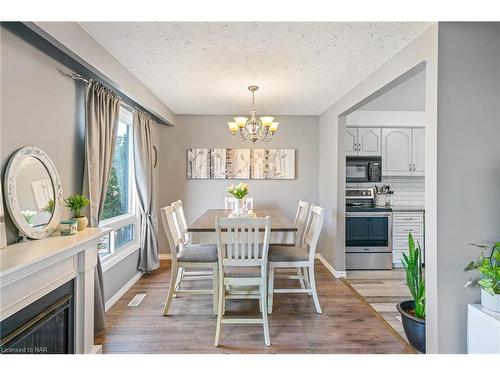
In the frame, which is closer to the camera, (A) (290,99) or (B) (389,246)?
(A) (290,99)

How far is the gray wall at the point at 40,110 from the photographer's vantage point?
5.25 feet

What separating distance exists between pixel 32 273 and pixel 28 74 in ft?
3.95

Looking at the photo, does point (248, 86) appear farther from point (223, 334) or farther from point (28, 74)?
point (223, 334)

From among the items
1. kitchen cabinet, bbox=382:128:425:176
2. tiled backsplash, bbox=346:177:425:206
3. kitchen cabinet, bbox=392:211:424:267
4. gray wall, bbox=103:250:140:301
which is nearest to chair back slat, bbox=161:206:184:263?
gray wall, bbox=103:250:140:301

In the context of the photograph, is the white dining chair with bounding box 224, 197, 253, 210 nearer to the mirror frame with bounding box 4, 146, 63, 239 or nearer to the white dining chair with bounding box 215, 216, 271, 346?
the white dining chair with bounding box 215, 216, 271, 346

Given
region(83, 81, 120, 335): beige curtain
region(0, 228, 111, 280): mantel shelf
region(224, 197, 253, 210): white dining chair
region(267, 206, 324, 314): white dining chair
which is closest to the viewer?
region(0, 228, 111, 280): mantel shelf

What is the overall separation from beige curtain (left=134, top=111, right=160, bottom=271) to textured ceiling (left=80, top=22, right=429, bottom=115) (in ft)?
1.81

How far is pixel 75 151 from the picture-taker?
232 cm

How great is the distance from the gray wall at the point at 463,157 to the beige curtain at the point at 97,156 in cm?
254

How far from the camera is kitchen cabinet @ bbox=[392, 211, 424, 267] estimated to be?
429 centimetres

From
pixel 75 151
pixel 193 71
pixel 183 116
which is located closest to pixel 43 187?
pixel 75 151

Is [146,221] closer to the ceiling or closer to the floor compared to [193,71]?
closer to the floor

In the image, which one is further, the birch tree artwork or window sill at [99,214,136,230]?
the birch tree artwork

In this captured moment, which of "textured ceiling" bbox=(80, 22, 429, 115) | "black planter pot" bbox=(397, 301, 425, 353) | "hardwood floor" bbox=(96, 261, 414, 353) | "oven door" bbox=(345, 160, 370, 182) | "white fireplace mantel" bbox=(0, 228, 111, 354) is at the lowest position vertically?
"hardwood floor" bbox=(96, 261, 414, 353)
